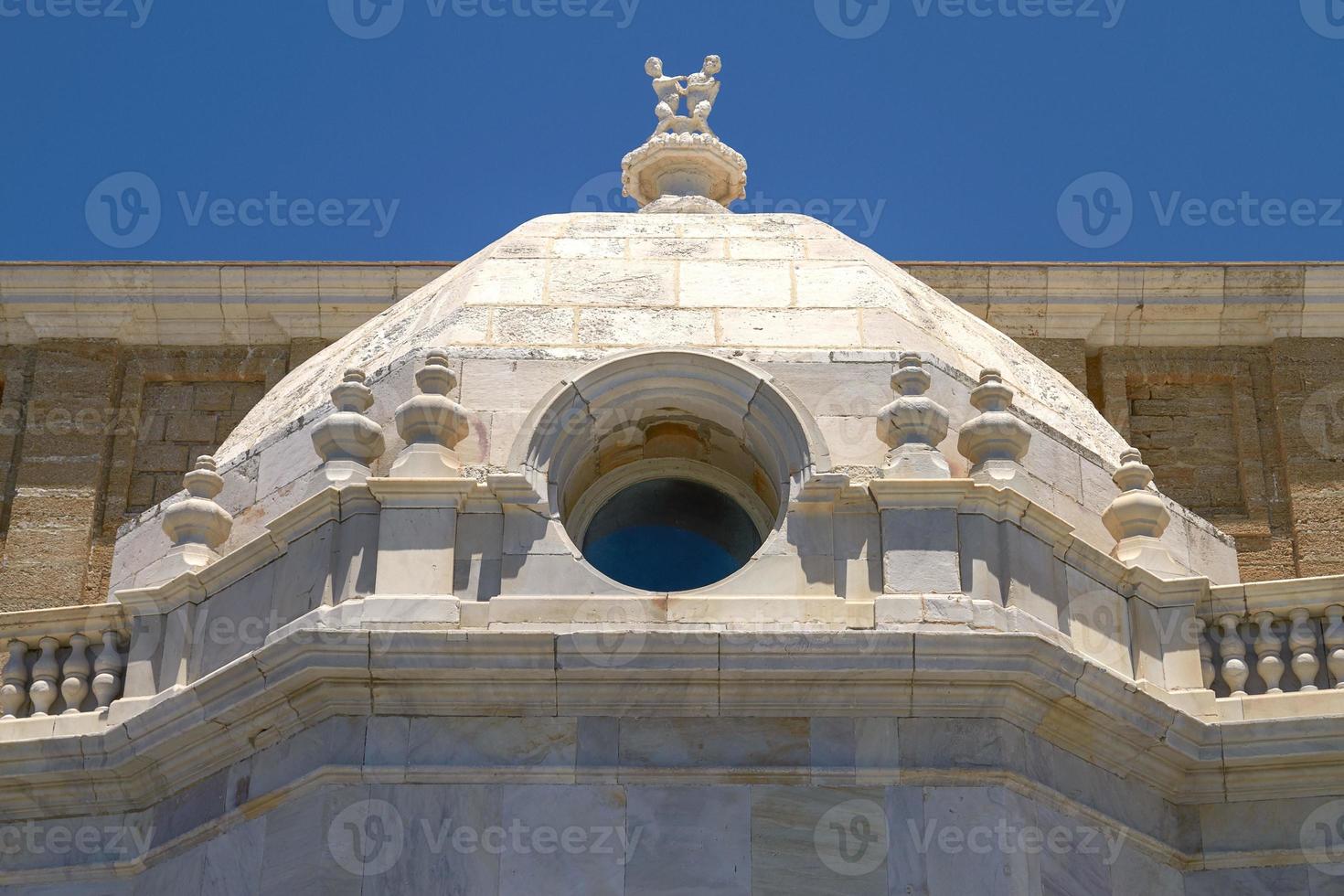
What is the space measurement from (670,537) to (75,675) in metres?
4.36

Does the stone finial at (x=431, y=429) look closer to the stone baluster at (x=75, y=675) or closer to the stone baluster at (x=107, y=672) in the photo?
the stone baluster at (x=107, y=672)

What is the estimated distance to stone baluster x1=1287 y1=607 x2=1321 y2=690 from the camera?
628 inches

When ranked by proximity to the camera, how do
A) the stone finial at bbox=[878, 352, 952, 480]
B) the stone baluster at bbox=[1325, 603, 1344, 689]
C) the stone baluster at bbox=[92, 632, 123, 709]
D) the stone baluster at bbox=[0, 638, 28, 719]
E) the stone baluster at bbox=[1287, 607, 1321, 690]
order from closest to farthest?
the stone finial at bbox=[878, 352, 952, 480], the stone baluster at bbox=[1325, 603, 1344, 689], the stone baluster at bbox=[1287, 607, 1321, 690], the stone baluster at bbox=[92, 632, 123, 709], the stone baluster at bbox=[0, 638, 28, 719]

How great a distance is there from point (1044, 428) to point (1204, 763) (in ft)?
10.4

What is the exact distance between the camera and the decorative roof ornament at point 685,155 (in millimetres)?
21625

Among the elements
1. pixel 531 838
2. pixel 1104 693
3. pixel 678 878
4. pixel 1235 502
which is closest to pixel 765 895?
pixel 678 878

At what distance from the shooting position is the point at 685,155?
70.9 feet

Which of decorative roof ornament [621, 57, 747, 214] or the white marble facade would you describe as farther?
decorative roof ornament [621, 57, 747, 214]

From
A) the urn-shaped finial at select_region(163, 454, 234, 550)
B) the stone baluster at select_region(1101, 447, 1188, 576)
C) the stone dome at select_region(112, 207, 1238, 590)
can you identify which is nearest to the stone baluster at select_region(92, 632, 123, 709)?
the urn-shaped finial at select_region(163, 454, 234, 550)

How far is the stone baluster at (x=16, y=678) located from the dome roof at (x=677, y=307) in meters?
2.64

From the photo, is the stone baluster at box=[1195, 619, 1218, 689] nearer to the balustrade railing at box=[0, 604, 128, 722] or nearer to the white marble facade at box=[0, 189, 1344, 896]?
the white marble facade at box=[0, 189, 1344, 896]

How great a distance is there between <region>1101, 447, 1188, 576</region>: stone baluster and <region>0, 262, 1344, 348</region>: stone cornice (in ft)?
25.1

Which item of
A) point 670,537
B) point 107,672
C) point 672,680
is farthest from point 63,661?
point 672,680

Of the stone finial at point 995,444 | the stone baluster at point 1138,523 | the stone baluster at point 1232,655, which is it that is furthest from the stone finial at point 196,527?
the stone baluster at point 1232,655
